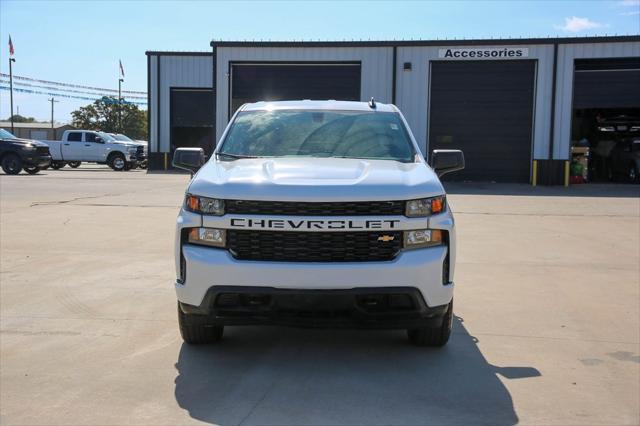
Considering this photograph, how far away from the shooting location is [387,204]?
4.07 metres

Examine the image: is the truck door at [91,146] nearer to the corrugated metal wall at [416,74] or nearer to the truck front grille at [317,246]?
the corrugated metal wall at [416,74]

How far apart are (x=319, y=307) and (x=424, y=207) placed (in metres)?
0.95

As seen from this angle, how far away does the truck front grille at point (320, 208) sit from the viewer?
403cm

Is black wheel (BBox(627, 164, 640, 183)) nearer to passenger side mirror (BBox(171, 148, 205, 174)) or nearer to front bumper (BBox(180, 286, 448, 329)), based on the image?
passenger side mirror (BBox(171, 148, 205, 174))

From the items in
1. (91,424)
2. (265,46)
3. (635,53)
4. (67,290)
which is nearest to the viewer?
(91,424)

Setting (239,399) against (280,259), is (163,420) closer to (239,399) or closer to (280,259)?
(239,399)

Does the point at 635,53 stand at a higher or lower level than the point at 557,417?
higher

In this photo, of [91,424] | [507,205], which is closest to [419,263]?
[91,424]

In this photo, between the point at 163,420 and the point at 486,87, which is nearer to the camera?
the point at 163,420

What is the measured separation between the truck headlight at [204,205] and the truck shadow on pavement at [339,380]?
3.59 ft

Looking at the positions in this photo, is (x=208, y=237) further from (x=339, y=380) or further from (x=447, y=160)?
(x=447, y=160)

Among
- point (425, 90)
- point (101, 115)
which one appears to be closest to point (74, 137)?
point (425, 90)

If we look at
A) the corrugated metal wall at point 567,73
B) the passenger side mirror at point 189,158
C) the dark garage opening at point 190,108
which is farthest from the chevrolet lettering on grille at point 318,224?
the dark garage opening at point 190,108

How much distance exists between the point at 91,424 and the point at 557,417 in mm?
2629
